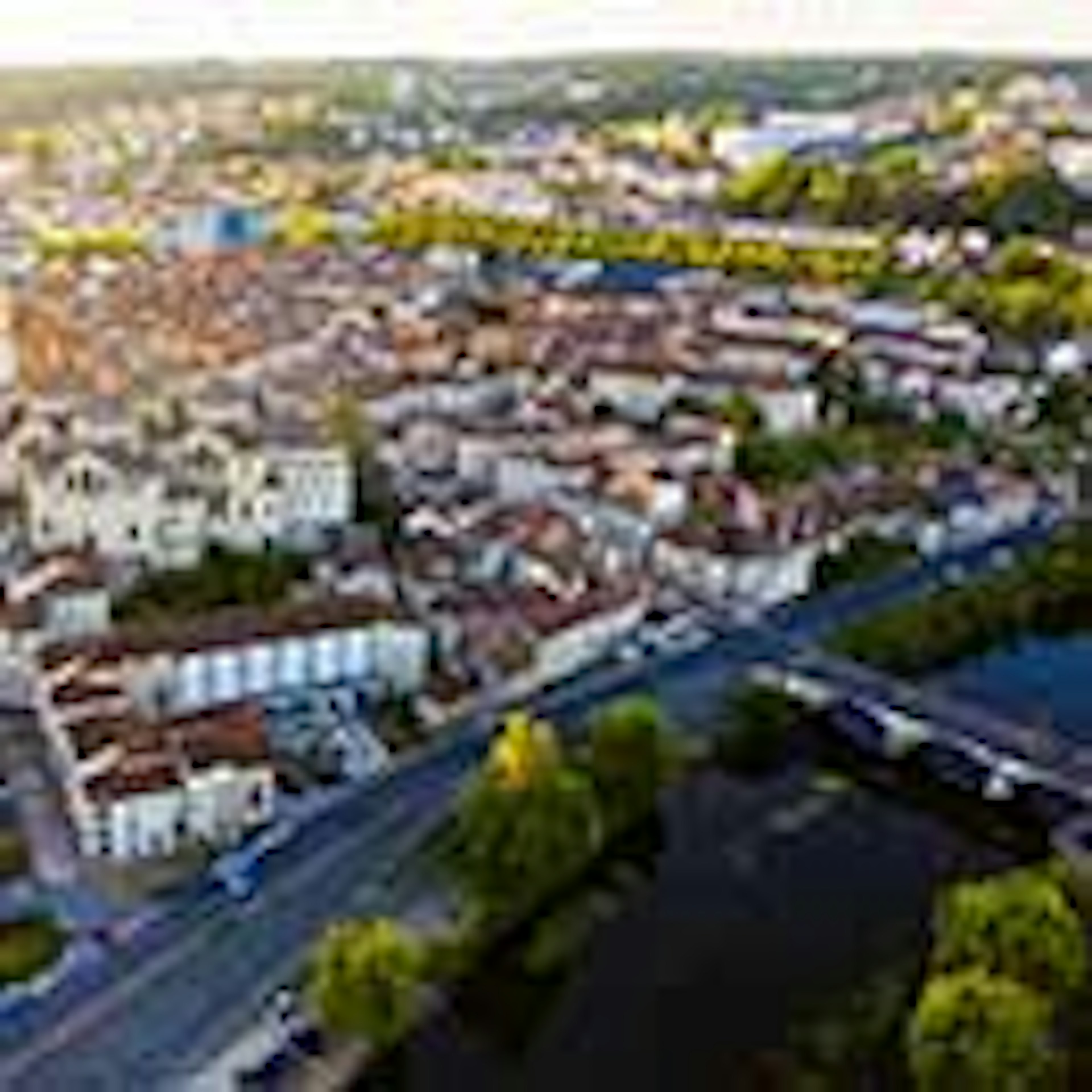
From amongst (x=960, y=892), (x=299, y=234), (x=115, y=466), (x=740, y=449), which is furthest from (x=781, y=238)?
(x=960, y=892)

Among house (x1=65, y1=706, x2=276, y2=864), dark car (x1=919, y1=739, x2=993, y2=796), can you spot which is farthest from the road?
dark car (x1=919, y1=739, x2=993, y2=796)

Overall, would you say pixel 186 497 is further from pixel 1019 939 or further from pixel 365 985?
pixel 1019 939

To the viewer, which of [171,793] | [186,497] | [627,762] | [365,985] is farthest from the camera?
[186,497]

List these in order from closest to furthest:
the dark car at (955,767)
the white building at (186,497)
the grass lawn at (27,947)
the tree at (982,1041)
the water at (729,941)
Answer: the tree at (982,1041) → the water at (729,941) → the grass lawn at (27,947) → the dark car at (955,767) → the white building at (186,497)

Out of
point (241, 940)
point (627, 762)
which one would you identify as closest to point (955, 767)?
point (627, 762)

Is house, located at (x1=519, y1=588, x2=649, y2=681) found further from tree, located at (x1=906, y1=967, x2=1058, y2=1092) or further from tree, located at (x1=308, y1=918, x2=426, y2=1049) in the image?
tree, located at (x1=906, y1=967, x2=1058, y2=1092)

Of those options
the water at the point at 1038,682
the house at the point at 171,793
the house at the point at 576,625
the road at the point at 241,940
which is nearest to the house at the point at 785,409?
the water at the point at 1038,682

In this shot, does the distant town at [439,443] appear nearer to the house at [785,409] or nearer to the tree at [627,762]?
the house at [785,409]
